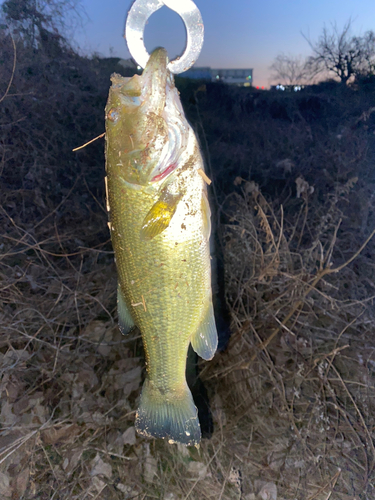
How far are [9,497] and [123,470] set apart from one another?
0.86 meters

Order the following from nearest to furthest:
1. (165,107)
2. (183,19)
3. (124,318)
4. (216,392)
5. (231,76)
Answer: (183,19) < (165,107) < (124,318) < (216,392) < (231,76)

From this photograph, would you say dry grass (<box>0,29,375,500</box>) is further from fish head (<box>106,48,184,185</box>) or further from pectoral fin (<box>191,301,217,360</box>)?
fish head (<box>106,48,184,185</box>)

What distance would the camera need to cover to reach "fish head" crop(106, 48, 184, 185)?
2.96 ft

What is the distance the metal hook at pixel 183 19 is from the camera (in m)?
0.73

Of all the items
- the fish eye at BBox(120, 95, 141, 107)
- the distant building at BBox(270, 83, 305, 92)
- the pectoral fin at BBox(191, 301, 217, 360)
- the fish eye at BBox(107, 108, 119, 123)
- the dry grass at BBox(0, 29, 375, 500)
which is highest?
the distant building at BBox(270, 83, 305, 92)

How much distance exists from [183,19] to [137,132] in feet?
1.11

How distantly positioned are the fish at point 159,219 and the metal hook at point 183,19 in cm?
8

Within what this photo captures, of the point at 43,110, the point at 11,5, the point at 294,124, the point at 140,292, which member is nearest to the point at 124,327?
the point at 140,292

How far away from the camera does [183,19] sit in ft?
2.44

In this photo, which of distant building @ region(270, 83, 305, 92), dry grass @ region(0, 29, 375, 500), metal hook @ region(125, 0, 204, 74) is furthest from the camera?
distant building @ region(270, 83, 305, 92)

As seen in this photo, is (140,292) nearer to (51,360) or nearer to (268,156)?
(51,360)

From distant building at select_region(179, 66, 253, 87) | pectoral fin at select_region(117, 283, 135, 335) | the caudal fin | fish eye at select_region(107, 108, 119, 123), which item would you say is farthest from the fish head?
distant building at select_region(179, 66, 253, 87)

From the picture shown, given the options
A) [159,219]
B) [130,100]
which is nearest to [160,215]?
[159,219]

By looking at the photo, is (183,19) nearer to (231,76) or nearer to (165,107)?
(165,107)
